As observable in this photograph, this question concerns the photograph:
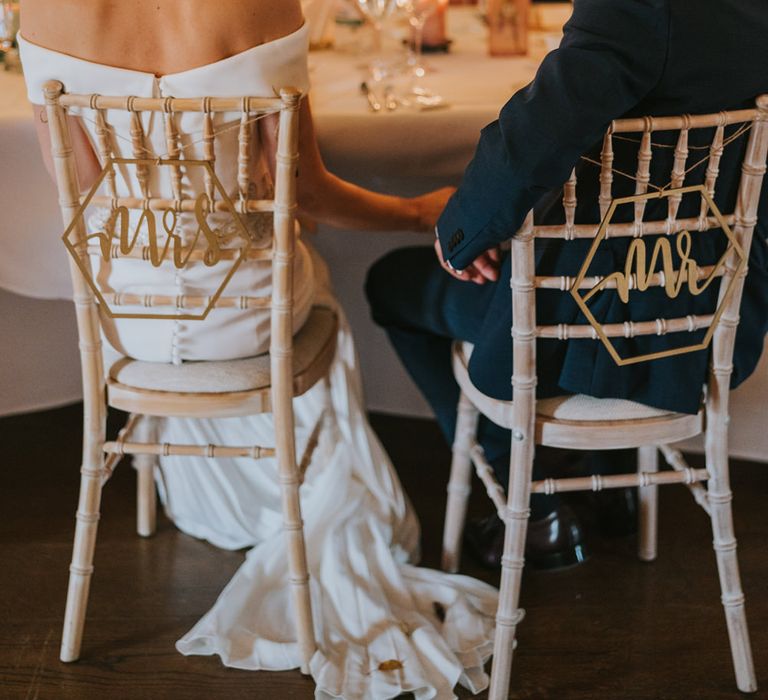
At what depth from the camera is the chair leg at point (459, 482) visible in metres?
1.77

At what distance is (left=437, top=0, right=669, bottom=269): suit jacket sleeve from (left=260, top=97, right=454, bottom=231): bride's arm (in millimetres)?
330

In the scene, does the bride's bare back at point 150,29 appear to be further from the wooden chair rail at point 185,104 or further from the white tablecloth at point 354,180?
the white tablecloth at point 354,180

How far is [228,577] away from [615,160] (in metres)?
1.09

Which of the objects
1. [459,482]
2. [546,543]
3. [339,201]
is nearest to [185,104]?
[339,201]

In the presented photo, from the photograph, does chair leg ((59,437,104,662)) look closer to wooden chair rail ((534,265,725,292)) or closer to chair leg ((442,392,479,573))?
chair leg ((442,392,479,573))

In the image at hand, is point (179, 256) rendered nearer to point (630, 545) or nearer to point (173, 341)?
point (173, 341)

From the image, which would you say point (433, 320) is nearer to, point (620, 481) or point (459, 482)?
point (459, 482)

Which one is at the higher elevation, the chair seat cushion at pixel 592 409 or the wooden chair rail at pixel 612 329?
the wooden chair rail at pixel 612 329

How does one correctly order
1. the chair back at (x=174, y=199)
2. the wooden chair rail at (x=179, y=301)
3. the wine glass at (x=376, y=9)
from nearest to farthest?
the chair back at (x=174, y=199) < the wooden chair rail at (x=179, y=301) < the wine glass at (x=376, y=9)

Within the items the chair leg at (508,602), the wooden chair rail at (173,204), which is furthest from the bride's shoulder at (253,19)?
the chair leg at (508,602)

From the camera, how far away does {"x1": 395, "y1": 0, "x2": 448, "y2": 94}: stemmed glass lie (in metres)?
2.01

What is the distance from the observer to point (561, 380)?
1.49 metres

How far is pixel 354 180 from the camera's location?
2.01 meters

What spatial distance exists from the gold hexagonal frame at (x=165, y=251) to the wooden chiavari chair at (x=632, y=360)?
0.39 m
